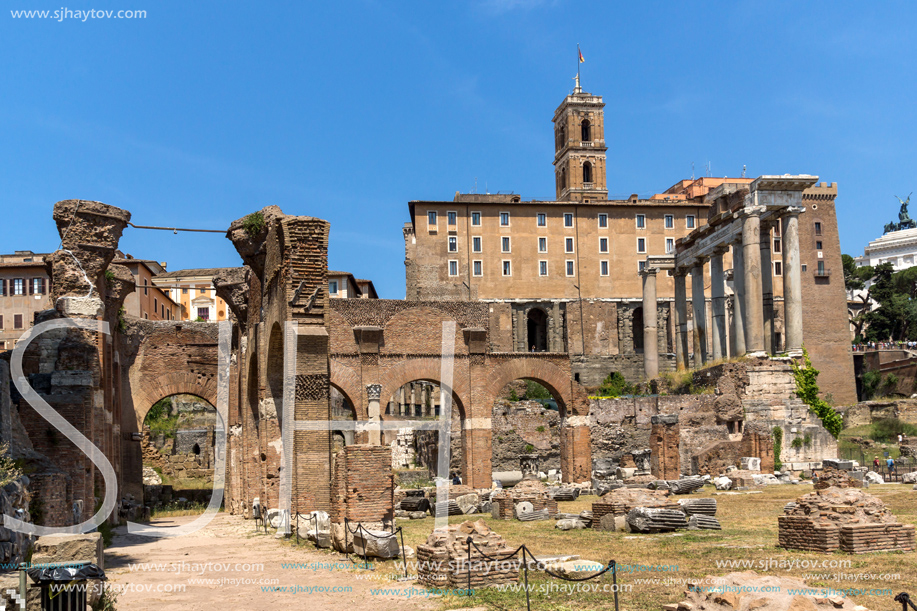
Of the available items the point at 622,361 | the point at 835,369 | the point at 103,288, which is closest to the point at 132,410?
the point at 103,288

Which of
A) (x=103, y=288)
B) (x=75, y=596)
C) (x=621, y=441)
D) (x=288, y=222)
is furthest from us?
(x=621, y=441)

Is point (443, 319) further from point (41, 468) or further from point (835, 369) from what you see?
point (835, 369)

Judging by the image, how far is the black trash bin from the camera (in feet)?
20.8

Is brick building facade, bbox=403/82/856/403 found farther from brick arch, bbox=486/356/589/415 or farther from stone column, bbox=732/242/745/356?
brick arch, bbox=486/356/589/415

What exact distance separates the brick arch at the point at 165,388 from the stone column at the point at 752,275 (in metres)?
21.0

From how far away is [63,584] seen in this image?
6535 millimetres

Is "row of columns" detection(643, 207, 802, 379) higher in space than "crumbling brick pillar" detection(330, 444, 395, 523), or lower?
higher

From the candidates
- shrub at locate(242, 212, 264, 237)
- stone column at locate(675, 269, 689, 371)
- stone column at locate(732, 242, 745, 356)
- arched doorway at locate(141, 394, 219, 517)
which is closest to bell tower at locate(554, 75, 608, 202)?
stone column at locate(675, 269, 689, 371)

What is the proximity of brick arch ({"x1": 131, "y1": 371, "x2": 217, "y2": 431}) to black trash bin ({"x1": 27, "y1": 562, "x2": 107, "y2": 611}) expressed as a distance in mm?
17463

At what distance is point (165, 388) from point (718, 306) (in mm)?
26112

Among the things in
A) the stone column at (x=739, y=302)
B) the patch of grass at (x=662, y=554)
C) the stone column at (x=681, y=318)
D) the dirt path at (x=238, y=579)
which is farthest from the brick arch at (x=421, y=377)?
the stone column at (x=681, y=318)

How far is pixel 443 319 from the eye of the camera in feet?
93.7

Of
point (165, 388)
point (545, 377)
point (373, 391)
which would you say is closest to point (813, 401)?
point (545, 377)

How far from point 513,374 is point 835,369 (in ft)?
119
